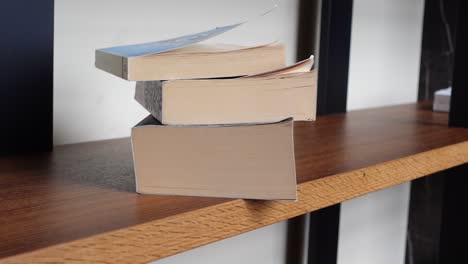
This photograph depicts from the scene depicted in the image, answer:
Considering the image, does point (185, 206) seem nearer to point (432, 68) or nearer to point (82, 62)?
point (82, 62)

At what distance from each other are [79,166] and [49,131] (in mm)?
108

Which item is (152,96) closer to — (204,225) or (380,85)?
(204,225)

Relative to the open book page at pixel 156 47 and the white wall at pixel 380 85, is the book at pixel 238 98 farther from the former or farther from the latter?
the white wall at pixel 380 85


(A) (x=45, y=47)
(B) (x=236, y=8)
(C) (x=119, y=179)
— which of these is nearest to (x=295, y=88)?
(C) (x=119, y=179)

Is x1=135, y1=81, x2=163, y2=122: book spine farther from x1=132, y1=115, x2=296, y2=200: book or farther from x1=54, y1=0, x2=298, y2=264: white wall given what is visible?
x1=54, y1=0, x2=298, y2=264: white wall

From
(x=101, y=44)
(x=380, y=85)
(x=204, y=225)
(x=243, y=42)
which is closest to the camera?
(x=204, y=225)

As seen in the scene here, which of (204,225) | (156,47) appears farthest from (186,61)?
(204,225)

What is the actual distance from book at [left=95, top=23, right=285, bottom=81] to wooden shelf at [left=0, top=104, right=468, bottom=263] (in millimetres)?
121

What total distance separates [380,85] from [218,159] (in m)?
1.09

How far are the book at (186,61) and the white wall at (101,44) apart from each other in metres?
0.27

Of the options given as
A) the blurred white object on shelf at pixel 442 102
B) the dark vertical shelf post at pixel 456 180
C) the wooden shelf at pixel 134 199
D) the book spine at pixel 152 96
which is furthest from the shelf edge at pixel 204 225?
the blurred white object on shelf at pixel 442 102

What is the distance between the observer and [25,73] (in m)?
0.83

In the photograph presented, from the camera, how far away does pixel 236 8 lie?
3.97 feet

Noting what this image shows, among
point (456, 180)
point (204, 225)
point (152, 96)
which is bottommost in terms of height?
point (456, 180)
